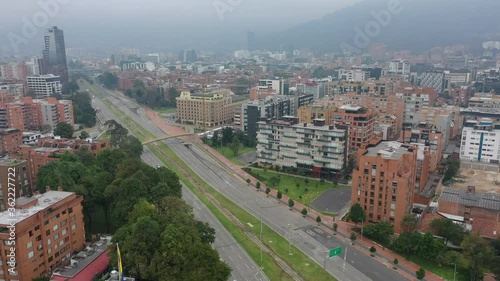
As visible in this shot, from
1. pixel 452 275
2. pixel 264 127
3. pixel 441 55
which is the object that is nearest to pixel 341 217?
pixel 452 275

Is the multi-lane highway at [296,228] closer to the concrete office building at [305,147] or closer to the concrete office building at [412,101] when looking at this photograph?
the concrete office building at [305,147]

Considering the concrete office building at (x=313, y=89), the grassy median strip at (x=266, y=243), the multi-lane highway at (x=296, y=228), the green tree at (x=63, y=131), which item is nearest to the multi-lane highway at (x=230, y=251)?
the grassy median strip at (x=266, y=243)

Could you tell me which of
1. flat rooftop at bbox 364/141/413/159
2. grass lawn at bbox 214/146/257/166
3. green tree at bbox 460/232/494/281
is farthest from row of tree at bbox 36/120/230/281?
grass lawn at bbox 214/146/257/166

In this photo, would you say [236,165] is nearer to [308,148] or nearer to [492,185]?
[308,148]

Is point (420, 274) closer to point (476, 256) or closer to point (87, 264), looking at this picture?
point (476, 256)

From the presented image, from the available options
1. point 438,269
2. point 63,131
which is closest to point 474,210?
point 438,269

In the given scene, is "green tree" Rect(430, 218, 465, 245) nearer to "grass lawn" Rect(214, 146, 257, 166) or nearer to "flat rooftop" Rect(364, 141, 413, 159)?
"flat rooftop" Rect(364, 141, 413, 159)
